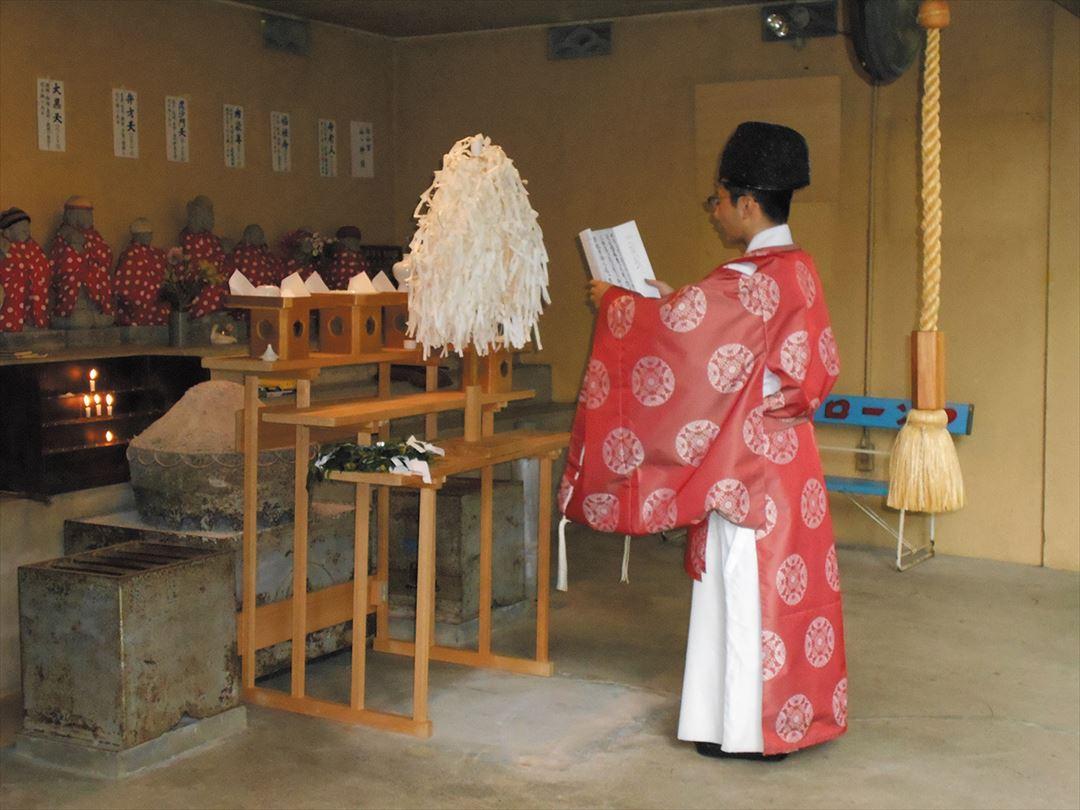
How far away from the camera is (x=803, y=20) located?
6.31m

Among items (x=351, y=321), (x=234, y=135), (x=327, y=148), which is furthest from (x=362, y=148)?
(x=351, y=321)

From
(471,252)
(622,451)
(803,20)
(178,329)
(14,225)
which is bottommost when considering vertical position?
(622,451)

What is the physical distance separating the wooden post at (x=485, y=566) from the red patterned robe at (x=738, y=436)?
833 millimetres

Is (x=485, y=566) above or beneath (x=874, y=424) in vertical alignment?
beneath

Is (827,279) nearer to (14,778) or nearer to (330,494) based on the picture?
(330,494)

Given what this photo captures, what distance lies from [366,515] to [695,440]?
1.03 meters

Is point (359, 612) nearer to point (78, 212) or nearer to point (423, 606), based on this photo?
point (423, 606)

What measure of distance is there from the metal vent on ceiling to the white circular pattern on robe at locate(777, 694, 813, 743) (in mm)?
4498

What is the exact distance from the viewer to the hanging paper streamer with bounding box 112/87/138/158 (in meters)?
6.04

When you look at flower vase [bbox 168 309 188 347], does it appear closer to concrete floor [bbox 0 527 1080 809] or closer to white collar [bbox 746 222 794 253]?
concrete floor [bbox 0 527 1080 809]

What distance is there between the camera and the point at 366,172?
7570 millimetres

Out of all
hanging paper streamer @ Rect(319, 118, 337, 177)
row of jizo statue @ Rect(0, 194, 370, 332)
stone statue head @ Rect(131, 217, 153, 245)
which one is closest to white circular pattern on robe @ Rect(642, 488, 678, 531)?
row of jizo statue @ Rect(0, 194, 370, 332)

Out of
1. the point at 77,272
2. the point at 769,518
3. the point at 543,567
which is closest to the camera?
the point at 769,518

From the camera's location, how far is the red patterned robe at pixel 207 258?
6.10m
